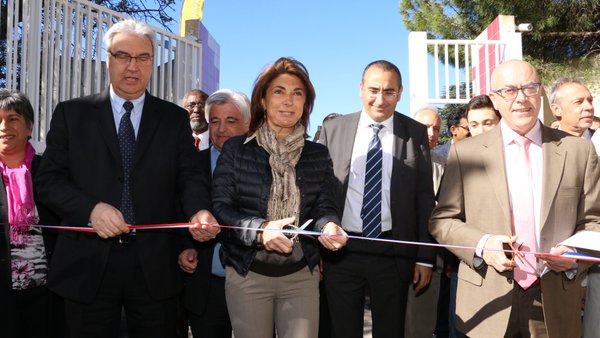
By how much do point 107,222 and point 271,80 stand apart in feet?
3.43

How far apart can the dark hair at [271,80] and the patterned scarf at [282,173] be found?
0.39ft

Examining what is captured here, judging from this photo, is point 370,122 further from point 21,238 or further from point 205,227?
point 21,238

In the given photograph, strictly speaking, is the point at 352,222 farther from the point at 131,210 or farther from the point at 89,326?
the point at 89,326

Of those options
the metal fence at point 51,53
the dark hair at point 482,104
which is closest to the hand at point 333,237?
the dark hair at point 482,104

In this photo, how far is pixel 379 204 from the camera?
11.0 ft

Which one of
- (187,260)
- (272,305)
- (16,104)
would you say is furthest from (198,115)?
(272,305)

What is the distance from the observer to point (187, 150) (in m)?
3.02

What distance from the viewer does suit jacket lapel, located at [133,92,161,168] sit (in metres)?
2.83

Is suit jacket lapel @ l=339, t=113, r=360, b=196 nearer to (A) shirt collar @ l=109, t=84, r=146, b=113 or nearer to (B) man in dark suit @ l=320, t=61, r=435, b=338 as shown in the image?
(B) man in dark suit @ l=320, t=61, r=435, b=338

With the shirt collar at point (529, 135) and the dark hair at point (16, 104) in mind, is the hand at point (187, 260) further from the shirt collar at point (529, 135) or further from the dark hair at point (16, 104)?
the shirt collar at point (529, 135)

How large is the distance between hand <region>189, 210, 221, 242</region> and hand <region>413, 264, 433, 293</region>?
1318mm

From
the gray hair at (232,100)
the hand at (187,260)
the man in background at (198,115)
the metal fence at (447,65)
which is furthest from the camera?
the metal fence at (447,65)

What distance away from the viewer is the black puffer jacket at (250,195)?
2642 millimetres

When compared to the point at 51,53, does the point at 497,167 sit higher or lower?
lower
